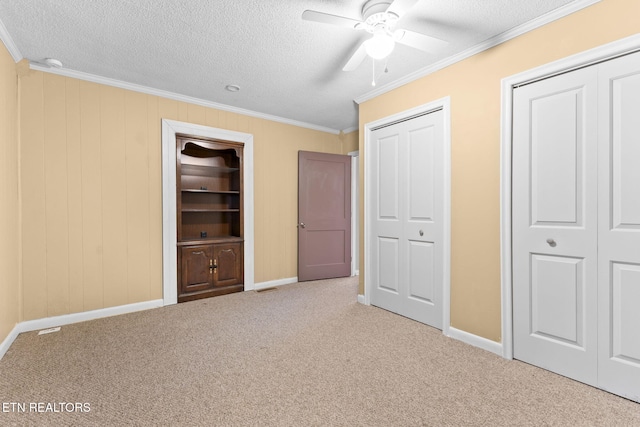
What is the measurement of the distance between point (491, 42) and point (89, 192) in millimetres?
3957

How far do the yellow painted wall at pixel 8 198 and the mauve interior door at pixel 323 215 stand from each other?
3.08m

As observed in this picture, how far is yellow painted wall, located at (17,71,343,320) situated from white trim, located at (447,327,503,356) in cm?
317

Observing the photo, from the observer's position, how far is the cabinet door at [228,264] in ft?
13.0

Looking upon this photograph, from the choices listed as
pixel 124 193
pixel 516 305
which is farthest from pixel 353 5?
pixel 124 193

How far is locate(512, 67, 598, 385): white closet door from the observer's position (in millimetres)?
1953

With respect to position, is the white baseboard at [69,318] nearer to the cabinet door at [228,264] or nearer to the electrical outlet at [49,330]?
the electrical outlet at [49,330]

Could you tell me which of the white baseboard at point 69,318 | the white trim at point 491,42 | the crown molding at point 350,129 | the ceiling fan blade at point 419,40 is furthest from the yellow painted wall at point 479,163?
the white baseboard at point 69,318

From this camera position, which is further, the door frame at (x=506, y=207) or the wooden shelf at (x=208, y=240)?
the wooden shelf at (x=208, y=240)

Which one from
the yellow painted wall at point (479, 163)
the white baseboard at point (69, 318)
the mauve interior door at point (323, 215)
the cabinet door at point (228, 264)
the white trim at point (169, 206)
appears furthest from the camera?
the mauve interior door at point (323, 215)

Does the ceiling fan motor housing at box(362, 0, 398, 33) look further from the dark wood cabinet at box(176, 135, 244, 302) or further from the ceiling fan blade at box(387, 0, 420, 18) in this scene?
the dark wood cabinet at box(176, 135, 244, 302)

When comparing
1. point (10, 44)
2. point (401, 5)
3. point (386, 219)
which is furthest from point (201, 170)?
point (401, 5)

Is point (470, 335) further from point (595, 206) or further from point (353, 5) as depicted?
point (353, 5)

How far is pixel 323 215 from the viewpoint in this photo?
15.9 feet

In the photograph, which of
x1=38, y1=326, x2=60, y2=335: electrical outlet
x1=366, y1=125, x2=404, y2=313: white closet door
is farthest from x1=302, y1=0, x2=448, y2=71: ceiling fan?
x1=38, y1=326, x2=60, y2=335: electrical outlet
